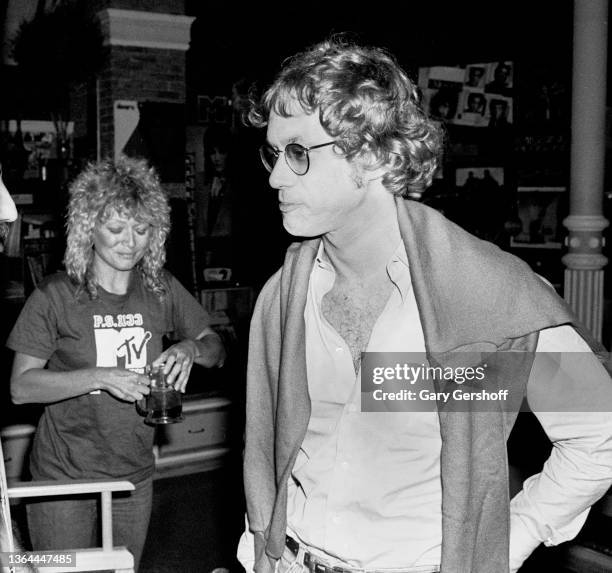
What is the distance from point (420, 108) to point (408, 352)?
558 millimetres

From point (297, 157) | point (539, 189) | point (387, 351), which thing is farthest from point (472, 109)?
point (387, 351)

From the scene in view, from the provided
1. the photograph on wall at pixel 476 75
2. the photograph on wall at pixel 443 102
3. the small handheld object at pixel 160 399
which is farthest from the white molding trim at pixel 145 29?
the small handheld object at pixel 160 399

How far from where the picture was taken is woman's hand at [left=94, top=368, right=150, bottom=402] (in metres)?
2.67

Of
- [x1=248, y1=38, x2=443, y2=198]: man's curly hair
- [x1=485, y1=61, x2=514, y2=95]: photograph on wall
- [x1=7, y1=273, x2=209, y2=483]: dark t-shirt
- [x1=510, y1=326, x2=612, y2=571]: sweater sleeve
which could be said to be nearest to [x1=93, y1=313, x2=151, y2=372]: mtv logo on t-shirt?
[x1=7, y1=273, x2=209, y2=483]: dark t-shirt

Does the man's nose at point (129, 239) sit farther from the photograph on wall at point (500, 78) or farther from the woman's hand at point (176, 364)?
the photograph on wall at point (500, 78)

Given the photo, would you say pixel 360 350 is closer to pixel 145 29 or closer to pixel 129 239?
pixel 129 239

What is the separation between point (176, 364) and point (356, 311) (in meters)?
1.23

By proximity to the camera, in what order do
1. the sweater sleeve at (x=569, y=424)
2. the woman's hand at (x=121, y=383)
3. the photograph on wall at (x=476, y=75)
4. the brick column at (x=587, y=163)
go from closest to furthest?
the sweater sleeve at (x=569, y=424) < the woman's hand at (x=121, y=383) < the brick column at (x=587, y=163) < the photograph on wall at (x=476, y=75)

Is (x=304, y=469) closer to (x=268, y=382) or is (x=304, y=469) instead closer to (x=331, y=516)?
(x=331, y=516)

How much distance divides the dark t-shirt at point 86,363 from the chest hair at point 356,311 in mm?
1284

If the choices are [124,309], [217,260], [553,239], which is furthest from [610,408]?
[217,260]

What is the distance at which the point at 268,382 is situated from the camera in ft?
6.12

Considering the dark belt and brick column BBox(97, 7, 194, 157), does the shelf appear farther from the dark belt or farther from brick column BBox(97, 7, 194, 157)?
the dark belt

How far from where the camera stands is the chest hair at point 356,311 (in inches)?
65.7
